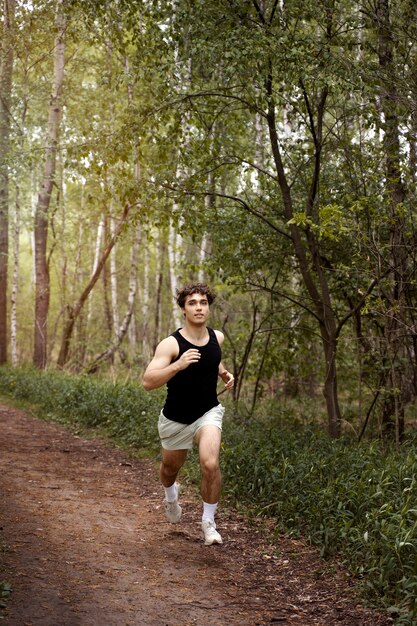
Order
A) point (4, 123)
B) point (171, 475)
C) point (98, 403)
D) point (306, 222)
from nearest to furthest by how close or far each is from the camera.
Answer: point (171, 475) < point (306, 222) < point (98, 403) < point (4, 123)

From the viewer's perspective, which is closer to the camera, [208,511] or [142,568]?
[142,568]

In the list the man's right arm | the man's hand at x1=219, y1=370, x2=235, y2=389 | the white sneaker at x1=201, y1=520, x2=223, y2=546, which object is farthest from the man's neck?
the white sneaker at x1=201, y1=520, x2=223, y2=546

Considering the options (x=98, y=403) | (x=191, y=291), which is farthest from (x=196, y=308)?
(x=98, y=403)

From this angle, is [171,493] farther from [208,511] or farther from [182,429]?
[182,429]

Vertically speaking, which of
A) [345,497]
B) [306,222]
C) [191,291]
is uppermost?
[306,222]

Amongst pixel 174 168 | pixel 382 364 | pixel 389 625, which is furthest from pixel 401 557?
pixel 174 168

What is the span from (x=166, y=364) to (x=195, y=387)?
442 millimetres

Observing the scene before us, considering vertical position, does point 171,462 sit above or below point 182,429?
below

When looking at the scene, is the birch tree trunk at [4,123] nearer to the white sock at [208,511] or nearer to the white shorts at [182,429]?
the white shorts at [182,429]

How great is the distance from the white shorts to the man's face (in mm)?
823

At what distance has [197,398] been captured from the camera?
6371 millimetres

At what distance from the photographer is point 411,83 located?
853 cm

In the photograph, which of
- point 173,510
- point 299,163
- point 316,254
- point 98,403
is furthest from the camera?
point 98,403

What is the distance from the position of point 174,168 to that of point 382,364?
3913 millimetres
